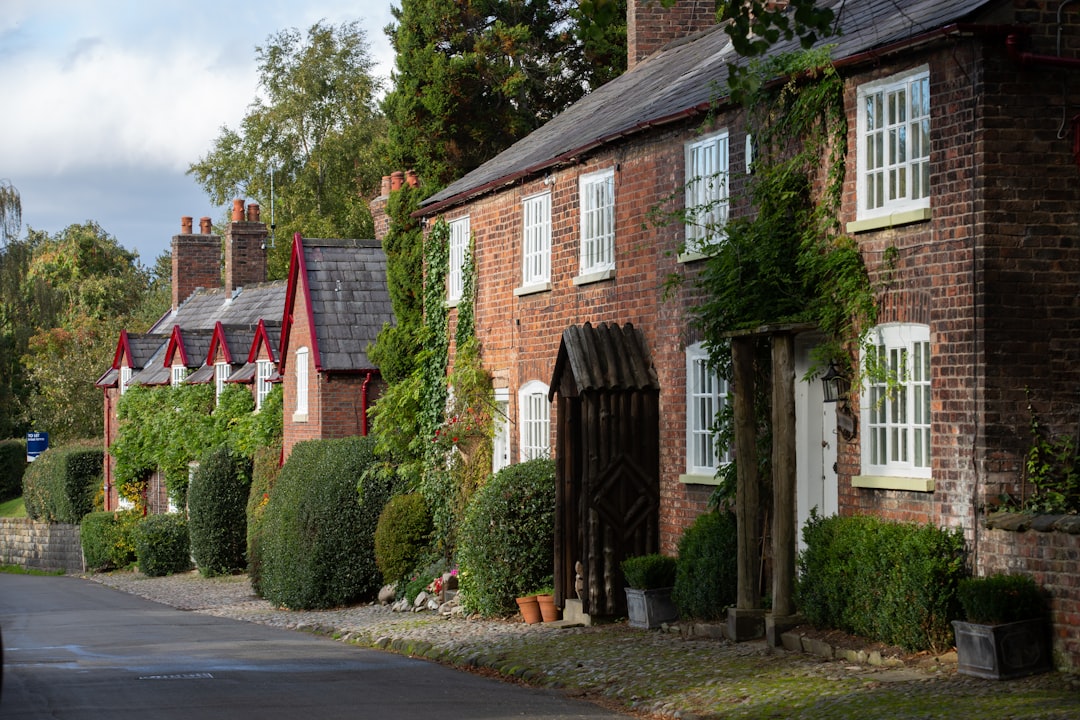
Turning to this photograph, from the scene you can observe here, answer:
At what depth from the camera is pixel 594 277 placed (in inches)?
785

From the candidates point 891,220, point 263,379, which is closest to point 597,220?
point 891,220

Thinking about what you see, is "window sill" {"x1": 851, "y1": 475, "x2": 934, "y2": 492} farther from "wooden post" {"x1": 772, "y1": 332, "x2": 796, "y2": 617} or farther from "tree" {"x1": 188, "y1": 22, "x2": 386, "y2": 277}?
"tree" {"x1": 188, "y1": 22, "x2": 386, "y2": 277}

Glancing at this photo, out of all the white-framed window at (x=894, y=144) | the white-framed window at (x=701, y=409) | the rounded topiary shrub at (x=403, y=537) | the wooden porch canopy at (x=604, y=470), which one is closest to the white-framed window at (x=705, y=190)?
the white-framed window at (x=701, y=409)

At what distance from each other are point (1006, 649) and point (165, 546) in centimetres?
3071

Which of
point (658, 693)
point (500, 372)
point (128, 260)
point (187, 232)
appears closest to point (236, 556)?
point (500, 372)

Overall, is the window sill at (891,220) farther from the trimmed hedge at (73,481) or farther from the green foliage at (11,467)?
the green foliage at (11,467)

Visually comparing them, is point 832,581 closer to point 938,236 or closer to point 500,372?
point 938,236

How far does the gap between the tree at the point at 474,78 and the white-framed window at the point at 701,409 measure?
2460cm

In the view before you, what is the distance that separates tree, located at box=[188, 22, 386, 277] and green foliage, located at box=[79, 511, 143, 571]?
14057 mm

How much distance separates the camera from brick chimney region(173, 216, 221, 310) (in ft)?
166

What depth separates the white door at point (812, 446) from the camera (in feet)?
48.9

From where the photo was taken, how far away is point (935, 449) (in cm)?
1312

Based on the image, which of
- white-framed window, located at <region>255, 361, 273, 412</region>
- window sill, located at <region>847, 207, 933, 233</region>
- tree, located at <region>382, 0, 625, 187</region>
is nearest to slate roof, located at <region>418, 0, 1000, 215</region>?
window sill, located at <region>847, 207, 933, 233</region>

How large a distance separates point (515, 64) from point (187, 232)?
1495 cm
